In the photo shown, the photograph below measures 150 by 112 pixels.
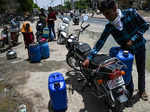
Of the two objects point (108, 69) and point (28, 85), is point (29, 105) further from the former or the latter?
point (108, 69)

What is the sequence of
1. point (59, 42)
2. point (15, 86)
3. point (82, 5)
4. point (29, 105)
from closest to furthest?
point (29, 105) < point (15, 86) < point (59, 42) < point (82, 5)

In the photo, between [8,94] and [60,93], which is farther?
[8,94]

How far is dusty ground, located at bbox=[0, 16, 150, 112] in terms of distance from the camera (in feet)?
10.1

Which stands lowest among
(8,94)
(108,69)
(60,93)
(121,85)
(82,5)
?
(8,94)

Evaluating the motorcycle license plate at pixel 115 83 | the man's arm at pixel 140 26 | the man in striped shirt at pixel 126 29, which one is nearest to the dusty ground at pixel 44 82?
the motorcycle license plate at pixel 115 83

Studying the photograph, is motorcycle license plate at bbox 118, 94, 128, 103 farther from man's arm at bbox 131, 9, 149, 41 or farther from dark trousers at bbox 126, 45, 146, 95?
man's arm at bbox 131, 9, 149, 41

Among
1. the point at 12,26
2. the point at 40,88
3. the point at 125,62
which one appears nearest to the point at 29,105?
the point at 40,88

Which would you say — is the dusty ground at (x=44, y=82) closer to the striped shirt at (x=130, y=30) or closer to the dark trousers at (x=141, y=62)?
the dark trousers at (x=141, y=62)

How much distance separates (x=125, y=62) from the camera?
2469 millimetres

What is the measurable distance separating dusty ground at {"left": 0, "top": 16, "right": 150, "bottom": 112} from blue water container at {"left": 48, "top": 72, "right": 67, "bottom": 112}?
0.82 ft

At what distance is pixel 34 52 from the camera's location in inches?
224

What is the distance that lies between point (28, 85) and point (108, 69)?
8.73 ft

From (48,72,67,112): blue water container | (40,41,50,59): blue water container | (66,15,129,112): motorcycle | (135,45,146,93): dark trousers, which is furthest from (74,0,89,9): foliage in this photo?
(66,15,129,112): motorcycle

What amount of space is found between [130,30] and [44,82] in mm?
2674
